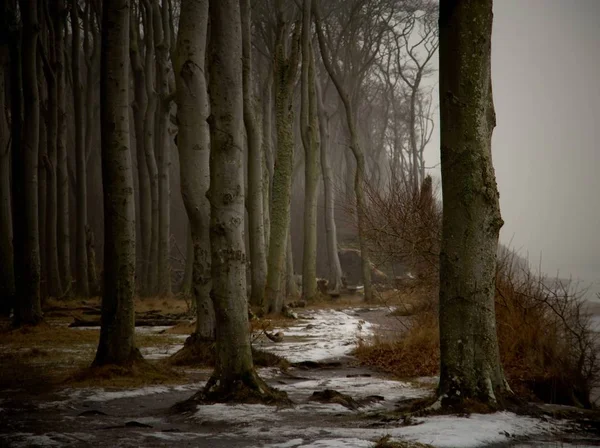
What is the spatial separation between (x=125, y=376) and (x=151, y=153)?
52.0 ft

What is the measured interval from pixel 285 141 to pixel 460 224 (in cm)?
984

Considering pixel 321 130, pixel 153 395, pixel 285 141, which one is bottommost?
pixel 153 395

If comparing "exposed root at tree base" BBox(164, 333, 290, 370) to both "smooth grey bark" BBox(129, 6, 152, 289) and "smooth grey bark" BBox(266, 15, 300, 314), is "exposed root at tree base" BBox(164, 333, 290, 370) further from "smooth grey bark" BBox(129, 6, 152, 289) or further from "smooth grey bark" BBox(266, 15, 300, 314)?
"smooth grey bark" BBox(129, 6, 152, 289)

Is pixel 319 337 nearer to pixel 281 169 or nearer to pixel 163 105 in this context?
pixel 281 169

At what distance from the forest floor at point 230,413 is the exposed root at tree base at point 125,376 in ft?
0.07

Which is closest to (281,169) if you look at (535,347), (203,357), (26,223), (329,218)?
(26,223)

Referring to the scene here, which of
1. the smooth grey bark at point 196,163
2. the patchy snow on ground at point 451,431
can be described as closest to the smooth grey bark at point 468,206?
the patchy snow on ground at point 451,431

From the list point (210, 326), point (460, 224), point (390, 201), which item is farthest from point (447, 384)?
point (390, 201)

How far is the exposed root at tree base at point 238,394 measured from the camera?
614cm

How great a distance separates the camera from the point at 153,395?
22.9ft

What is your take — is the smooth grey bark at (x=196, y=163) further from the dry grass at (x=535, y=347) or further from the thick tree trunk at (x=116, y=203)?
the dry grass at (x=535, y=347)

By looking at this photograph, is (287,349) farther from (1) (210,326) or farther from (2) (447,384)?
(2) (447,384)

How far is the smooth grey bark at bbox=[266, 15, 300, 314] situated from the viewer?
15008 millimetres

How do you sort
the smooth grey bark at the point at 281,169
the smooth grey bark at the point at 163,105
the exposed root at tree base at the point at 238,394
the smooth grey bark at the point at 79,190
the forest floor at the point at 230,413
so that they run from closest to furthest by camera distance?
the forest floor at the point at 230,413 → the exposed root at tree base at the point at 238,394 → the smooth grey bark at the point at 281,169 → the smooth grey bark at the point at 79,190 → the smooth grey bark at the point at 163,105
